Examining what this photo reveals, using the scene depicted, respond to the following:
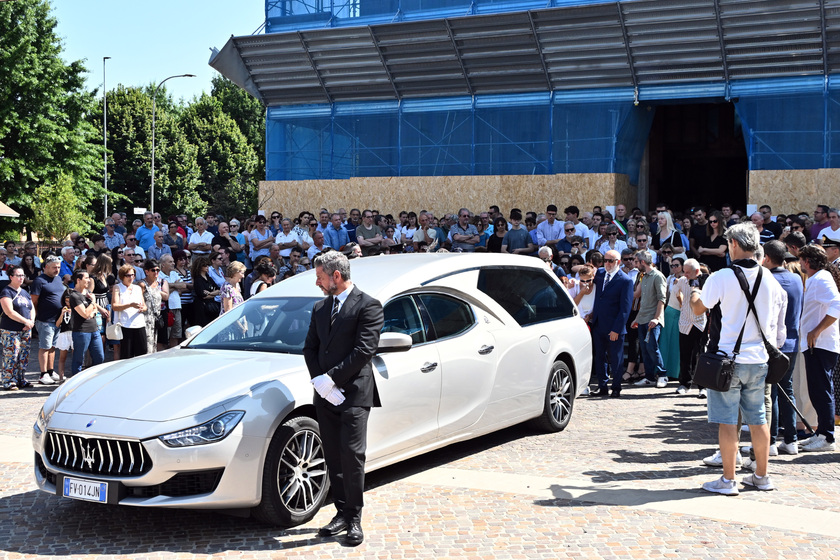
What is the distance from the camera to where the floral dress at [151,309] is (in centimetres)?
1259

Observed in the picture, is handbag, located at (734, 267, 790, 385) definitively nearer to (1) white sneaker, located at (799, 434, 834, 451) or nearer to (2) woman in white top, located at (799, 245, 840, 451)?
(2) woman in white top, located at (799, 245, 840, 451)

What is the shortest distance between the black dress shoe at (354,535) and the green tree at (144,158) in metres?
54.4

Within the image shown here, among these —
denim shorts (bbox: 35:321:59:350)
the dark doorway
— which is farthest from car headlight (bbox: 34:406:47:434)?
the dark doorway

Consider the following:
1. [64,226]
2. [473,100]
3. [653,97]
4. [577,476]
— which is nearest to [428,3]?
[473,100]

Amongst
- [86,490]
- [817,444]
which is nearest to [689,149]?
[817,444]

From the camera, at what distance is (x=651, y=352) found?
13.3 m

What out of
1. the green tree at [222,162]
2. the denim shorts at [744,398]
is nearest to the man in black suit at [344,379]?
the denim shorts at [744,398]

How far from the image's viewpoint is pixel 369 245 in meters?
18.5

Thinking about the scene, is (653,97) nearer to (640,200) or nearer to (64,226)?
(640,200)

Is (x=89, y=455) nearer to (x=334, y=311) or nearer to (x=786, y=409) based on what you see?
(x=334, y=311)

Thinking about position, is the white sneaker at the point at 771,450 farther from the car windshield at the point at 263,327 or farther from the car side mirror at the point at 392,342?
the car windshield at the point at 263,327

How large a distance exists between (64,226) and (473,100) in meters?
26.1

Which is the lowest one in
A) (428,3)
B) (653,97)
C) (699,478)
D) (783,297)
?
(699,478)

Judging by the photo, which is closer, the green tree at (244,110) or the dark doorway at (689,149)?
the dark doorway at (689,149)
